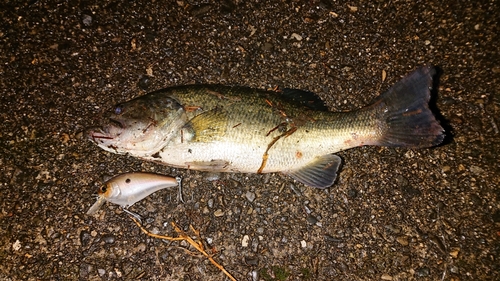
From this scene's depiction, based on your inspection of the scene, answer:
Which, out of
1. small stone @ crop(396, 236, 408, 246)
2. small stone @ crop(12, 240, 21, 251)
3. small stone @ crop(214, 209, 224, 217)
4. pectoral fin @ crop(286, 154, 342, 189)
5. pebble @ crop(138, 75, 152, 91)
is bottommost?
small stone @ crop(12, 240, 21, 251)

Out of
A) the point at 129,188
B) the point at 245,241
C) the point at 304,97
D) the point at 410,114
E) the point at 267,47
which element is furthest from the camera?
the point at 267,47

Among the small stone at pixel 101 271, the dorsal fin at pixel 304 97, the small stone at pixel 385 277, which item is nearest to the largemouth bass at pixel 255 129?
the dorsal fin at pixel 304 97

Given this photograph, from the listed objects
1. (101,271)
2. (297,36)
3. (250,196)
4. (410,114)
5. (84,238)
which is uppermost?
(297,36)

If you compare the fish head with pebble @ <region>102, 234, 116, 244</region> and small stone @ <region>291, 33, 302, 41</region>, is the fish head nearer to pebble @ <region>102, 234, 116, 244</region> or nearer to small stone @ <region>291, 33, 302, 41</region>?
pebble @ <region>102, 234, 116, 244</region>

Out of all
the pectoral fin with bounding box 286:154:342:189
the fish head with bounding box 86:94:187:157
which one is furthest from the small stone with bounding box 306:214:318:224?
the fish head with bounding box 86:94:187:157

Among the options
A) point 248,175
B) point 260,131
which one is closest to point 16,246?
point 248,175

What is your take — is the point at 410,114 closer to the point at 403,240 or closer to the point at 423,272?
the point at 403,240
